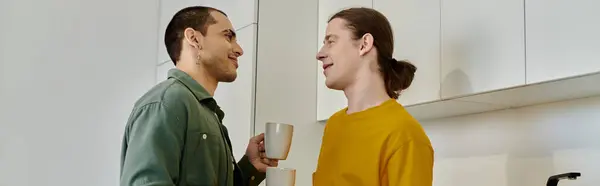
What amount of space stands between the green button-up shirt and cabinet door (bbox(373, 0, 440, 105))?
0.71 m

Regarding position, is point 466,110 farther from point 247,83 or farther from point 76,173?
point 76,173

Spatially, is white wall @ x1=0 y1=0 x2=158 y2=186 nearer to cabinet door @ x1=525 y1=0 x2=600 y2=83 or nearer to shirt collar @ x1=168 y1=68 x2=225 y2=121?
shirt collar @ x1=168 y1=68 x2=225 y2=121

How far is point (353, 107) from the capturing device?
6.06 ft

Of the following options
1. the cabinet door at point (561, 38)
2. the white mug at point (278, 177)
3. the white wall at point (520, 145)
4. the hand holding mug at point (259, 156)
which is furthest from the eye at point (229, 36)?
the white wall at point (520, 145)

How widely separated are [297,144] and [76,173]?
87 cm

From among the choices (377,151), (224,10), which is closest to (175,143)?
(377,151)

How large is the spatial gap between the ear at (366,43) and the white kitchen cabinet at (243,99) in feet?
2.10

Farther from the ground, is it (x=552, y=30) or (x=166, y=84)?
(x=552, y=30)

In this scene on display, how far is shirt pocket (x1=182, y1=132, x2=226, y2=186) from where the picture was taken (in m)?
1.47

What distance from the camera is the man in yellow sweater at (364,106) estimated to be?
1.66 meters

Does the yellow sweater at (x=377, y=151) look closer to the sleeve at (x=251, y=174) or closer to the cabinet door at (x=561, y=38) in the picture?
the sleeve at (x=251, y=174)

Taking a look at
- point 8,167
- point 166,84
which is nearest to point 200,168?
point 166,84

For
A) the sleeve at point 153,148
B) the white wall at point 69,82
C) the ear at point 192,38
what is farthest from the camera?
the white wall at point 69,82

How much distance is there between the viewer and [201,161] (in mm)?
1479
